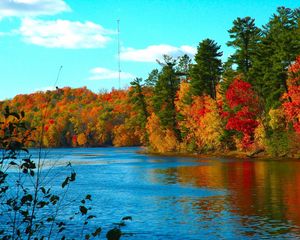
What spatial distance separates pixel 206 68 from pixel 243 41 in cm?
1066

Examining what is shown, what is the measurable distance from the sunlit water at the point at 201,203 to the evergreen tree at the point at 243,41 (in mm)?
28608

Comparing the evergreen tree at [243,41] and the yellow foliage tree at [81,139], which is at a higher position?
the evergreen tree at [243,41]

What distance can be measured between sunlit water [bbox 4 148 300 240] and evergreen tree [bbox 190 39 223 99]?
122ft

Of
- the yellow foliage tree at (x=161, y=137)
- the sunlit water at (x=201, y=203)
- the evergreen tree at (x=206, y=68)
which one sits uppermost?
the evergreen tree at (x=206, y=68)

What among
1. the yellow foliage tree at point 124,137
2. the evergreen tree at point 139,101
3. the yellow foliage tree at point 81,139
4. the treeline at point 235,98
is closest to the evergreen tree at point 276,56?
the treeline at point 235,98

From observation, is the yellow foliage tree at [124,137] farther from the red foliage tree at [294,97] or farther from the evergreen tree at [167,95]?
the red foliage tree at [294,97]

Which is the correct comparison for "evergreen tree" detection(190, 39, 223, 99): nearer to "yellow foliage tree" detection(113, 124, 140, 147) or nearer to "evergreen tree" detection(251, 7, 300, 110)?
"evergreen tree" detection(251, 7, 300, 110)

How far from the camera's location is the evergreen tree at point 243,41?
74500 millimetres

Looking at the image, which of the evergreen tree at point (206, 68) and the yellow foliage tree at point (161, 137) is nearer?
the evergreen tree at point (206, 68)

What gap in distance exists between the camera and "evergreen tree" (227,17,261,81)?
7450 cm

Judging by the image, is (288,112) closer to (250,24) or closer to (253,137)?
(253,137)

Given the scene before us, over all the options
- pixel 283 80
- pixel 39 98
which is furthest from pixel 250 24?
pixel 39 98

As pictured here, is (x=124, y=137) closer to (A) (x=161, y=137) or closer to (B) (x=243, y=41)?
(A) (x=161, y=137)

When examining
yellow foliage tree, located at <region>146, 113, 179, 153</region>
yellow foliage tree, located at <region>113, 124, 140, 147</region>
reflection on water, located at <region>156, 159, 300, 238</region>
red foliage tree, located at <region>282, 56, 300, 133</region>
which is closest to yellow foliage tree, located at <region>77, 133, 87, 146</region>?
yellow foliage tree, located at <region>113, 124, 140, 147</region>
